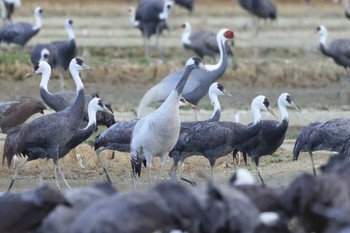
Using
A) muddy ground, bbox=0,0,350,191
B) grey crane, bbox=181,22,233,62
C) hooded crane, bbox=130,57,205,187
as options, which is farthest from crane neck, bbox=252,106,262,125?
grey crane, bbox=181,22,233,62

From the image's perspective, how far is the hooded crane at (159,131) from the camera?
51.6ft

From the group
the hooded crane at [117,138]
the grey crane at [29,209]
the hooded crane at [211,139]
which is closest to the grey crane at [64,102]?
the hooded crane at [117,138]

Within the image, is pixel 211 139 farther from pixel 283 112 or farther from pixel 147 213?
pixel 147 213

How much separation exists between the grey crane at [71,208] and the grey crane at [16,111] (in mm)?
7395

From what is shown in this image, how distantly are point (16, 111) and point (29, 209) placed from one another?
8.20 metres

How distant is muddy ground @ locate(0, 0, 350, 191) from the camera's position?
60.5ft

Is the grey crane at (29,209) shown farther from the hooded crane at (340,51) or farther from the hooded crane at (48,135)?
the hooded crane at (340,51)

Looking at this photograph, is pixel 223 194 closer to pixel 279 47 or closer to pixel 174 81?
pixel 174 81

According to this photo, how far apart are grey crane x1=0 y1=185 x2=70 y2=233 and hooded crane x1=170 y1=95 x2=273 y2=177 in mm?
5685

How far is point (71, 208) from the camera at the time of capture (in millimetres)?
11211

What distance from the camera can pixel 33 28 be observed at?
98.1 feet

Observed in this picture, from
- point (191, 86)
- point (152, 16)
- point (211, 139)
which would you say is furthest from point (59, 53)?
point (211, 139)

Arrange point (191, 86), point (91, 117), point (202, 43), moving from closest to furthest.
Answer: point (91, 117)
point (191, 86)
point (202, 43)

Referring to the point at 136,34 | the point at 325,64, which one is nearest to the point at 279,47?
the point at 325,64
